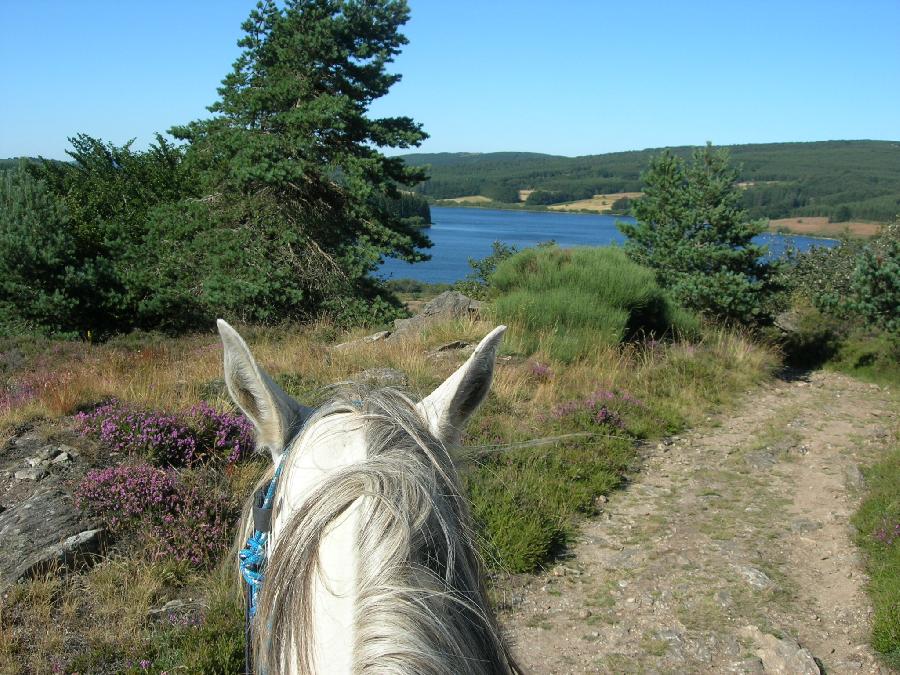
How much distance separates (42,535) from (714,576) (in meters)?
4.08

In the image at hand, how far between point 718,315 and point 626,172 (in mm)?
109017

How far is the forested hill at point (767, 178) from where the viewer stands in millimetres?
54188

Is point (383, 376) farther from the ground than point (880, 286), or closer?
Answer: closer

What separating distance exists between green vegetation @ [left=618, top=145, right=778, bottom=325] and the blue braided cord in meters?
10.5

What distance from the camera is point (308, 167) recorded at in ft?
40.5

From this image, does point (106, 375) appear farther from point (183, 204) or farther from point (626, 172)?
point (626, 172)

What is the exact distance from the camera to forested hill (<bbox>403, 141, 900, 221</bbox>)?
54188 mm

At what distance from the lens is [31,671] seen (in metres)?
2.82

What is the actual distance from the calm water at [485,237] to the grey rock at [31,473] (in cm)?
954

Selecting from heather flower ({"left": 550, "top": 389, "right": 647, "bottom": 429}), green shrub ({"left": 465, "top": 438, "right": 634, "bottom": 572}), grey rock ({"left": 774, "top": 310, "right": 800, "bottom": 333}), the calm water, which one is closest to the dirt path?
green shrub ({"left": 465, "top": 438, "right": 634, "bottom": 572})

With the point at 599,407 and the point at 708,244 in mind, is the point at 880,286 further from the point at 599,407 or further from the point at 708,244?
the point at 599,407

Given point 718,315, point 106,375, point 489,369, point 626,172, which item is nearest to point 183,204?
point 106,375

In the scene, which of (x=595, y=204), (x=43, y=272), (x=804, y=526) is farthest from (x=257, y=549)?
(x=595, y=204)

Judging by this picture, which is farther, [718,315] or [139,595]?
[718,315]
